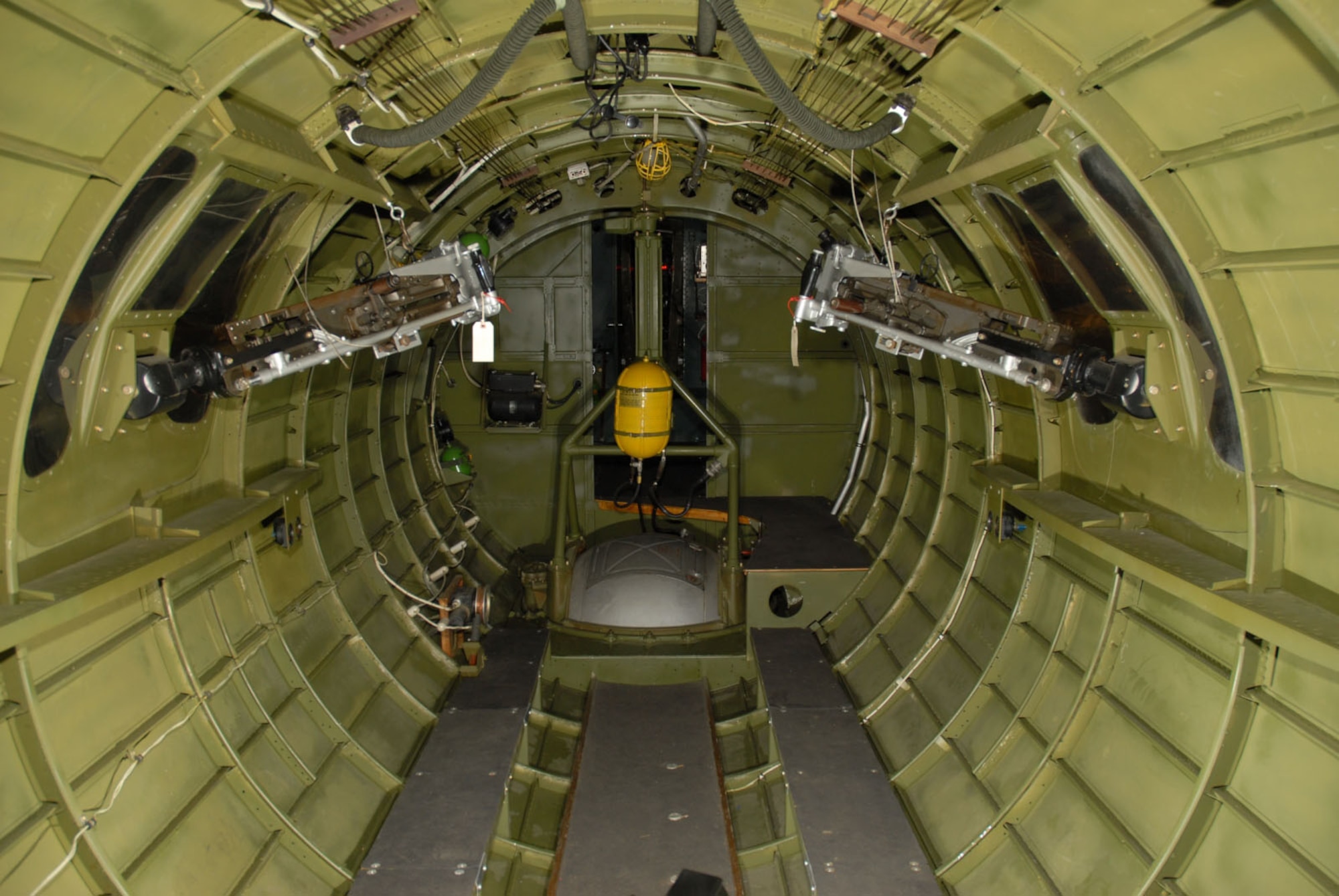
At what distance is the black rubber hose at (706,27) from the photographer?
3.49 meters

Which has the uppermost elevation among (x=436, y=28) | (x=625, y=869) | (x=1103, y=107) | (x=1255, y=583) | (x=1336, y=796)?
(x=436, y=28)

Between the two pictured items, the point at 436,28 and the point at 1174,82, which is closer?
the point at 1174,82

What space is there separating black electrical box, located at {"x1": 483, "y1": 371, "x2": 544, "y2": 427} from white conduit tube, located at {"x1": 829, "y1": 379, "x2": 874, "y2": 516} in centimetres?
316

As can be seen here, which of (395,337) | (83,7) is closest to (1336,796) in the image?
(395,337)

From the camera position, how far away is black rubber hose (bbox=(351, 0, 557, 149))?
2.96 m

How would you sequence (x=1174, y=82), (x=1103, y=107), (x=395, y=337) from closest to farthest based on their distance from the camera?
(x=1174, y=82) < (x=1103, y=107) < (x=395, y=337)

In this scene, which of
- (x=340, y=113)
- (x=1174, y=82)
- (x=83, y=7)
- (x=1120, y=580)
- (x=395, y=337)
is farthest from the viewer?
(x=395, y=337)

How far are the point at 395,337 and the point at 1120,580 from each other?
369 cm

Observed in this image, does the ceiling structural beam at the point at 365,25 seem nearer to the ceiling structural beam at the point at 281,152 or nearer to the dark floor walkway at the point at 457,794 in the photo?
the ceiling structural beam at the point at 281,152

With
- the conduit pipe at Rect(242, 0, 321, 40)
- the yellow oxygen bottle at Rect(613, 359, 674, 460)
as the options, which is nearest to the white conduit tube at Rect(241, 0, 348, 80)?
the conduit pipe at Rect(242, 0, 321, 40)

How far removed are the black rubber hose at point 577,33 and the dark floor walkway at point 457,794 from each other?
12.4 ft

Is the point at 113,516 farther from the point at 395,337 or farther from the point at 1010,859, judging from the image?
the point at 1010,859

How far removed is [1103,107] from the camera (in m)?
3.06

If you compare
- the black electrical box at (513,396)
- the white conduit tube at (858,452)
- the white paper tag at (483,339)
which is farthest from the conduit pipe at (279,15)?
the white conduit tube at (858,452)
